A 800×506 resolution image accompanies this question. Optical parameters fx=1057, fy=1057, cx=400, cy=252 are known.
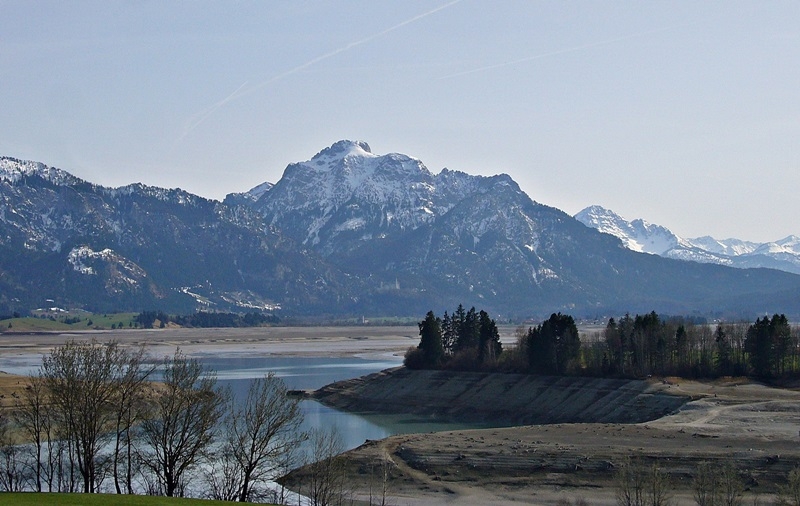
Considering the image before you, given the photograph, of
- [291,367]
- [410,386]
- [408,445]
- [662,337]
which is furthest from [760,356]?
[291,367]

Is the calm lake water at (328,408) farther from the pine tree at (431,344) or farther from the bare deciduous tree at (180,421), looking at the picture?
the bare deciduous tree at (180,421)

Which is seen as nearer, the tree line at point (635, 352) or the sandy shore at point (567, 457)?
the sandy shore at point (567, 457)

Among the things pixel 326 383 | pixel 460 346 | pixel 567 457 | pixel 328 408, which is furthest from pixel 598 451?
pixel 326 383

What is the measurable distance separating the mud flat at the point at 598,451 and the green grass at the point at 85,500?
26.1 m

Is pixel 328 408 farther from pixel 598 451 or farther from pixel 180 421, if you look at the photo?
pixel 180 421

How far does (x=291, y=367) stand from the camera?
191m

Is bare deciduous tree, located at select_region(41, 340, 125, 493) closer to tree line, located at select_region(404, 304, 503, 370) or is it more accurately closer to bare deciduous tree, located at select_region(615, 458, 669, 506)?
bare deciduous tree, located at select_region(615, 458, 669, 506)

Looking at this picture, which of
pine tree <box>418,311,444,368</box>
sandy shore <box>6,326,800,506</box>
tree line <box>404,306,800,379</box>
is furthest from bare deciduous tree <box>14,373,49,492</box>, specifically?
pine tree <box>418,311,444,368</box>

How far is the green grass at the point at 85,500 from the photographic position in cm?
3831

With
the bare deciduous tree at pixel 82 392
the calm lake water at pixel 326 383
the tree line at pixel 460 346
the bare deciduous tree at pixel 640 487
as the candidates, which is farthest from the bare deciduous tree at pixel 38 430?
the tree line at pixel 460 346

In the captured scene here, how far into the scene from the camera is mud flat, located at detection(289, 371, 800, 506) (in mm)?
67562

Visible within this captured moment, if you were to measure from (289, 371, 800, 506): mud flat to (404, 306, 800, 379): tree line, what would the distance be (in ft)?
36.3

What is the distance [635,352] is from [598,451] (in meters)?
A: 52.5

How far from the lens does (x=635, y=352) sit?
125 m
